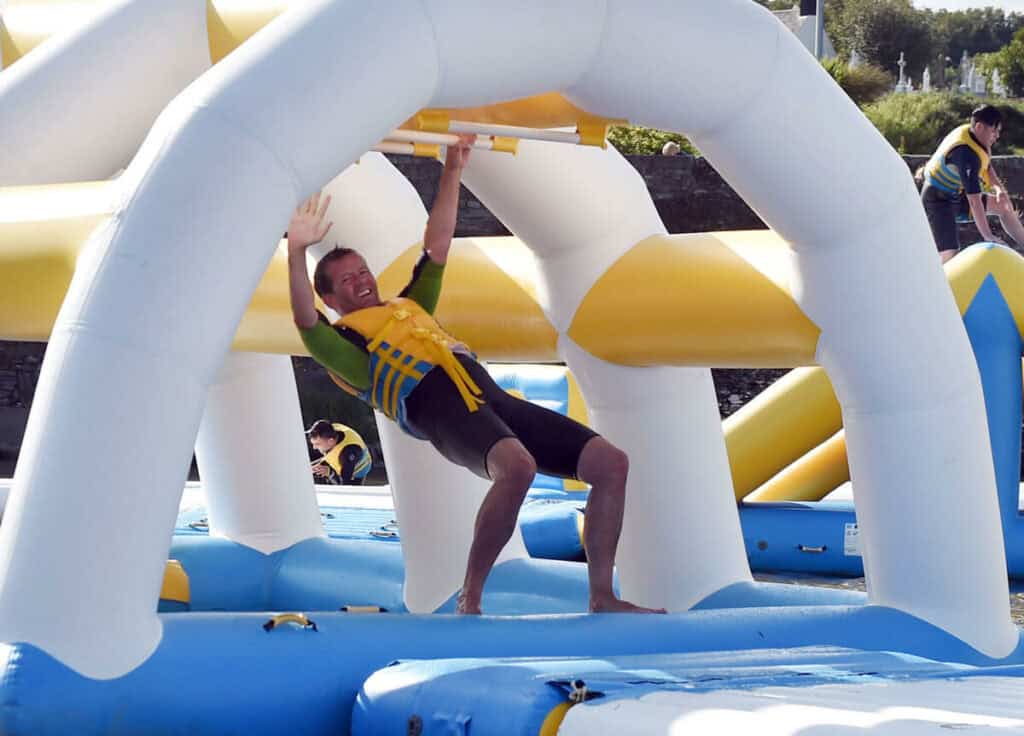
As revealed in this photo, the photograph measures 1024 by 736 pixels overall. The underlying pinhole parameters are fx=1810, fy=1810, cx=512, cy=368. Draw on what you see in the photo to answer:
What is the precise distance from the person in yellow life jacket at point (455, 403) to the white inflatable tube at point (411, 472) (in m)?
0.85

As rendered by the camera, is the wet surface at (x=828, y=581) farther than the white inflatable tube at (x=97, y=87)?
Yes

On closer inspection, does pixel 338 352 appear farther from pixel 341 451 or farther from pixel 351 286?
pixel 341 451

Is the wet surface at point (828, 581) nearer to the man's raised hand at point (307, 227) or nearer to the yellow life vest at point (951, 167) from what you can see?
the yellow life vest at point (951, 167)

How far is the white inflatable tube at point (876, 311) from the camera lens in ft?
13.9

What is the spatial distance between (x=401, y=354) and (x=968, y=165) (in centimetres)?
503

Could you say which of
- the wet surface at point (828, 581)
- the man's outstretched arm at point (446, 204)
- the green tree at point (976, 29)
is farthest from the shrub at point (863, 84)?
the green tree at point (976, 29)

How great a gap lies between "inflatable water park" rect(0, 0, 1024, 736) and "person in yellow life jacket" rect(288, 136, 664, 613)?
0.22 meters

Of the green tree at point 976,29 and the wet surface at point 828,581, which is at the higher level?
the green tree at point 976,29

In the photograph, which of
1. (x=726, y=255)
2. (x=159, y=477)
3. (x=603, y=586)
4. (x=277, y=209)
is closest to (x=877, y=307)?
(x=726, y=255)

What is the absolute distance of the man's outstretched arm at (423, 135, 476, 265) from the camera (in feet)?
14.7

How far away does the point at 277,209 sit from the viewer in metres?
3.46

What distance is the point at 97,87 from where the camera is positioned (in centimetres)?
425

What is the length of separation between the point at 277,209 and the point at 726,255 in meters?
1.76

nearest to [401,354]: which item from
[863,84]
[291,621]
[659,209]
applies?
[291,621]
